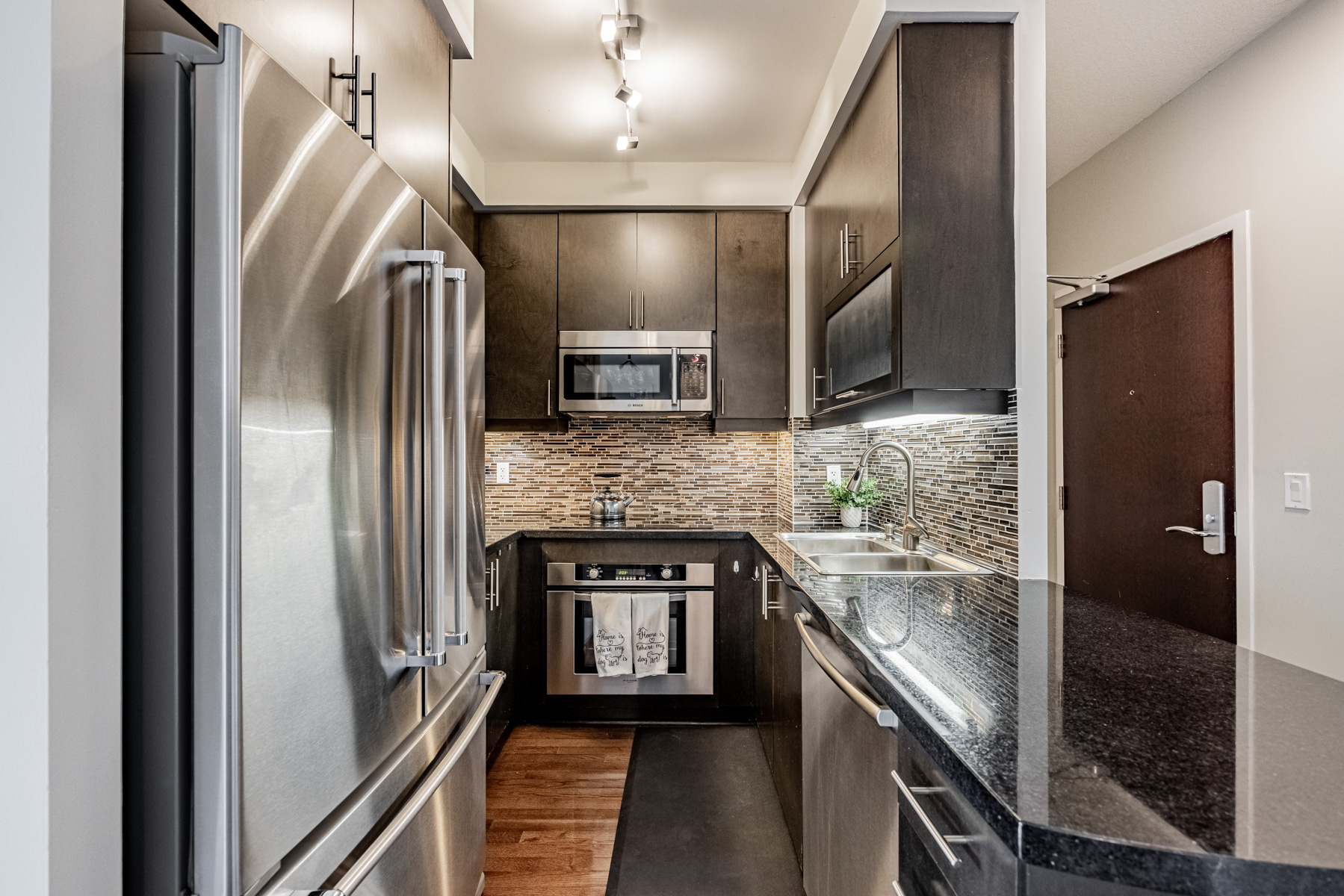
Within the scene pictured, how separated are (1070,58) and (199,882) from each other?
9.77 feet

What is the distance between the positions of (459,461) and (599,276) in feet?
6.99

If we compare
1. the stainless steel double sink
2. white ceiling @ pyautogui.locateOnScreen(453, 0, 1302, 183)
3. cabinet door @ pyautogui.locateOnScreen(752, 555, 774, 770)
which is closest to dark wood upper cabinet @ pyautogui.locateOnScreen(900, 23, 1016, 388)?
white ceiling @ pyautogui.locateOnScreen(453, 0, 1302, 183)

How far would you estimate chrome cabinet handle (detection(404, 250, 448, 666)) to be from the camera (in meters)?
1.17

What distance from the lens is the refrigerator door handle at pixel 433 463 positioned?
1.17 meters

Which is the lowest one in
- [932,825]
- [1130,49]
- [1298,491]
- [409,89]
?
[932,825]

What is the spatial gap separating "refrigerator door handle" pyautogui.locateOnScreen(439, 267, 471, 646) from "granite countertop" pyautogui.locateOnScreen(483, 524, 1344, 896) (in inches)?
28.4

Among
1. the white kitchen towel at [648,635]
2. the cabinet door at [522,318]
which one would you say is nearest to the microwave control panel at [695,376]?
the cabinet door at [522,318]

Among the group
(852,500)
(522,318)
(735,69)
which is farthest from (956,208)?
(522,318)

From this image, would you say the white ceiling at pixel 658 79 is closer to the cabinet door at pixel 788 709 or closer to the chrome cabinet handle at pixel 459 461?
the chrome cabinet handle at pixel 459 461

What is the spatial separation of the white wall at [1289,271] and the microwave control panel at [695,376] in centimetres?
191

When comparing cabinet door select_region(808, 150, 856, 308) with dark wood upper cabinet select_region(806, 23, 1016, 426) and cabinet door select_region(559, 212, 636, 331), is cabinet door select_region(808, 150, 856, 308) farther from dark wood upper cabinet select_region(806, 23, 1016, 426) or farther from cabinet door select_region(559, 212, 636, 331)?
cabinet door select_region(559, 212, 636, 331)

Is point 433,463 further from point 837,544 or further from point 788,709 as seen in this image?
point 837,544

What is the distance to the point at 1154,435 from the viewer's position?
2.65m

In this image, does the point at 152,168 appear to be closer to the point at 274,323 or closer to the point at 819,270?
the point at 274,323
